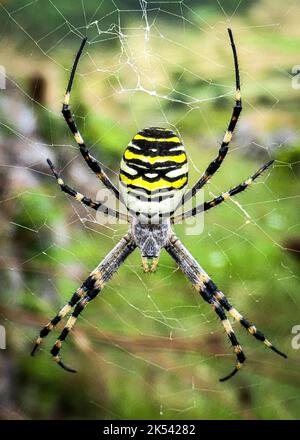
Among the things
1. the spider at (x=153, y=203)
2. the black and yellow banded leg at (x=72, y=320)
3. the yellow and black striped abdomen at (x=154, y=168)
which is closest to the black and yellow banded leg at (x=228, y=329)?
the spider at (x=153, y=203)

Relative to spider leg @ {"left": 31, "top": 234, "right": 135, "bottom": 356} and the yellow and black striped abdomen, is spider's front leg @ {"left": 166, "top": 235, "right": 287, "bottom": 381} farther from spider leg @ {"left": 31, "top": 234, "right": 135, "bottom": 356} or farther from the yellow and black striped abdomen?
the yellow and black striped abdomen

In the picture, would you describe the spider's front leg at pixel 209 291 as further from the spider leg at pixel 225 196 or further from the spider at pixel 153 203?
the spider leg at pixel 225 196

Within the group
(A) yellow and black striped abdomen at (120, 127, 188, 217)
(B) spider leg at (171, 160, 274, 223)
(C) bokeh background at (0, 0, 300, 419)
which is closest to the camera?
(A) yellow and black striped abdomen at (120, 127, 188, 217)

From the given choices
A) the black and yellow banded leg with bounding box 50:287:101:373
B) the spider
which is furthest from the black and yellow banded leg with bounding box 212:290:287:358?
the black and yellow banded leg with bounding box 50:287:101:373

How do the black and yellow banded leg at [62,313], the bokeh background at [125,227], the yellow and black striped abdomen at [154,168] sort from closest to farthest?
1. the yellow and black striped abdomen at [154,168]
2. the bokeh background at [125,227]
3. the black and yellow banded leg at [62,313]

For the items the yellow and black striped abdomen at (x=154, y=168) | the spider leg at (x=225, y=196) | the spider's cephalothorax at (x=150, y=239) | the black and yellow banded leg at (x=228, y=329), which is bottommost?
the black and yellow banded leg at (x=228, y=329)

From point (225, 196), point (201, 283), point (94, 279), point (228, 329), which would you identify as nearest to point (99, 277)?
point (94, 279)

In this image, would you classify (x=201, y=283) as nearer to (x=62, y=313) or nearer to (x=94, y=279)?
(x=94, y=279)
